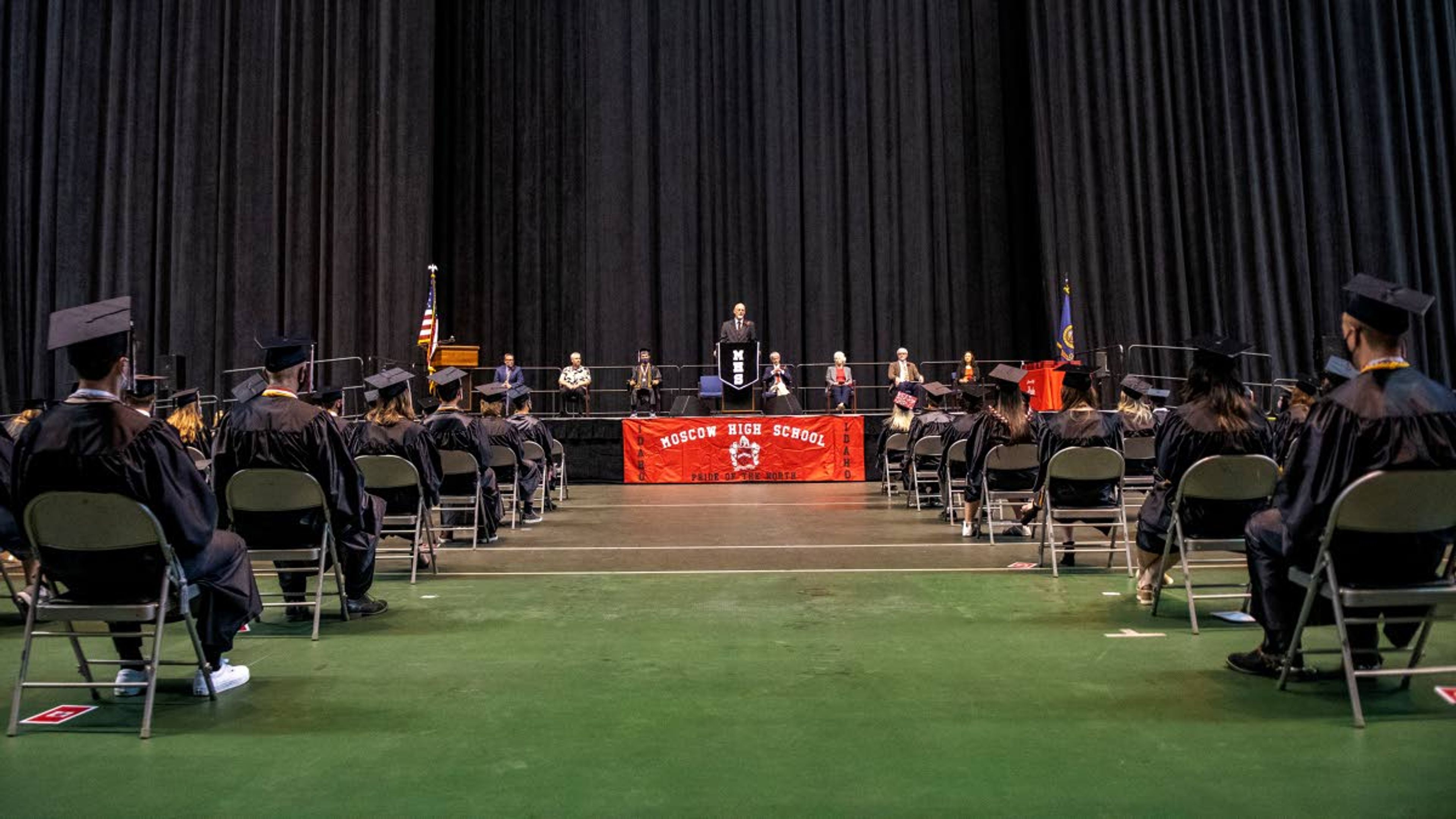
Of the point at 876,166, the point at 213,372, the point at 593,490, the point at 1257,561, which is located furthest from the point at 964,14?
the point at 1257,561

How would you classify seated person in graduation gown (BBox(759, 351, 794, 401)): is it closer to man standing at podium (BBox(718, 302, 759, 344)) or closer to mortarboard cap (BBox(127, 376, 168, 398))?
man standing at podium (BBox(718, 302, 759, 344))

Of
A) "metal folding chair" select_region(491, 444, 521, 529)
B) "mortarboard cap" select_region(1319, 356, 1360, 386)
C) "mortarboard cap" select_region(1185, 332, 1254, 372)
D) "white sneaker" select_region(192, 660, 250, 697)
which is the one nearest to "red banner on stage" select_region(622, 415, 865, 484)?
"metal folding chair" select_region(491, 444, 521, 529)

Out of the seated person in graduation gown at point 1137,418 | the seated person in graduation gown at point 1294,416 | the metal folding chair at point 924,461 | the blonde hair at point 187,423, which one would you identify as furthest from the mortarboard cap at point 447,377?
the seated person in graduation gown at point 1294,416

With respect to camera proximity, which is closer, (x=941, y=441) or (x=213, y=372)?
(x=941, y=441)

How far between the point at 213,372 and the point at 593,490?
8.31m

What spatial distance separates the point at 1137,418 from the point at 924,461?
2832mm

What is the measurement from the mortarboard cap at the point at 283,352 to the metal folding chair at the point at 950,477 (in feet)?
18.3

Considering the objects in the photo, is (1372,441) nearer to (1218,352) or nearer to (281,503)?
(1218,352)

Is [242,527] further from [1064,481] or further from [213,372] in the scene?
[213,372]

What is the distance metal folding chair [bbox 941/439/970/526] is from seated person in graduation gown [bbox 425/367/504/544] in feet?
13.3

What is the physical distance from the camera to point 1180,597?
5605 millimetres

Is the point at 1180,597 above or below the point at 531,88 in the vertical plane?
below

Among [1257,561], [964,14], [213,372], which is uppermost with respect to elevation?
[964,14]

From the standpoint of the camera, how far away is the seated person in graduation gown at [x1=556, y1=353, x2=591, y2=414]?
57.5 ft
